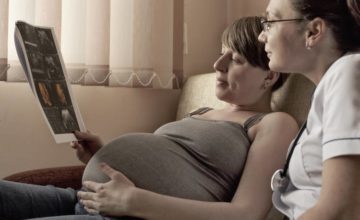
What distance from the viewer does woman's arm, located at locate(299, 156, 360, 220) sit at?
62 centimetres

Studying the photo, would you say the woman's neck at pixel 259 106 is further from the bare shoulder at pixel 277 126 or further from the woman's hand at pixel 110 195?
the woman's hand at pixel 110 195

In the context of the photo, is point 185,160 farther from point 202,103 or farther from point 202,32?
point 202,32

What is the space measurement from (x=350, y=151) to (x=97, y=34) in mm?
1180

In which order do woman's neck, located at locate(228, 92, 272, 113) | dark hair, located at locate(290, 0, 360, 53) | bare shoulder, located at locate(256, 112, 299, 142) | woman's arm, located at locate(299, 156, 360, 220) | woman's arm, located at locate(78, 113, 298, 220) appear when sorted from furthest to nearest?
woman's neck, located at locate(228, 92, 272, 113) < bare shoulder, located at locate(256, 112, 299, 142) < woman's arm, located at locate(78, 113, 298, 220) < dark hair, located at locate(290, 0, 360, 53) < woman's arm, located at locate(299, 156, 360, 220)

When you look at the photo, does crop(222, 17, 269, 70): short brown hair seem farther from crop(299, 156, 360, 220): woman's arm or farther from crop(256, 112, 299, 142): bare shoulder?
crop(299, 156, 360, 220): woman's arm

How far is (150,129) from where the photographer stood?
1837mm

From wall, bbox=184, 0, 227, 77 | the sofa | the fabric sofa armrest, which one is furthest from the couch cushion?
the fabric sofa armrest

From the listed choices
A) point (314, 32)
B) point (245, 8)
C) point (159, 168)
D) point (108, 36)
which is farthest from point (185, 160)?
point (245, 8)

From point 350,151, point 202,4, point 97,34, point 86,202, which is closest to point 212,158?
point 86,202

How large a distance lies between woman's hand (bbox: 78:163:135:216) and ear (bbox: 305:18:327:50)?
465 mm

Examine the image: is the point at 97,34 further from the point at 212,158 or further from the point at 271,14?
the point at 271,14

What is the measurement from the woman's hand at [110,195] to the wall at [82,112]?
2.20 ft

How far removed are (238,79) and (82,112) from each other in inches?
27.3

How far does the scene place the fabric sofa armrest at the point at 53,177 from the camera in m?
1.34
